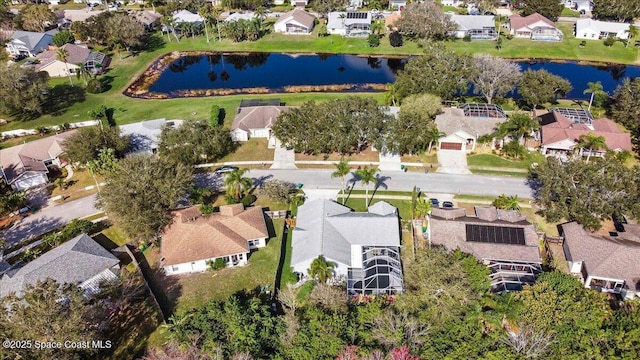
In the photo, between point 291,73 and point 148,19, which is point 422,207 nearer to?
point 291,73

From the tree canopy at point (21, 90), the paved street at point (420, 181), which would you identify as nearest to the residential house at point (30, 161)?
the tree canopy at point (21, 90)

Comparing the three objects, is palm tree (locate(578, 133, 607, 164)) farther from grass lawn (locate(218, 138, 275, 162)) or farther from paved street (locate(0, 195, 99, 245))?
paved street (locate(0, 195, 99, 245))

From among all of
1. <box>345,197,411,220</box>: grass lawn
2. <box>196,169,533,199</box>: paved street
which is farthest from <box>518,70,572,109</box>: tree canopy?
<box>345,197,411,220</box>: grass lawn

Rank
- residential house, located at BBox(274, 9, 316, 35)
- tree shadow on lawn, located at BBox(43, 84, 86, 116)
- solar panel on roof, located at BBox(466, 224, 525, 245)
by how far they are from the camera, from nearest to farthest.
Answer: solar panel on roof, located at BBox(466, 224, 525, 245) → tree shadow on lawn, located at BBox(43, 84, 86, 116) → residential house, located at BBox(274, 9, 316, 35)

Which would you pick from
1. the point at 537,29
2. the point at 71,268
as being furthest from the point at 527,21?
the point at 71,268

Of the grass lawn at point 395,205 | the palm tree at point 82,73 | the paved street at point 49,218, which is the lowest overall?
the paved street at point 49,218

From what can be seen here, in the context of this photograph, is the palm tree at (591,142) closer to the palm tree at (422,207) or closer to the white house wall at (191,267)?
the palm tree at (422,207)
